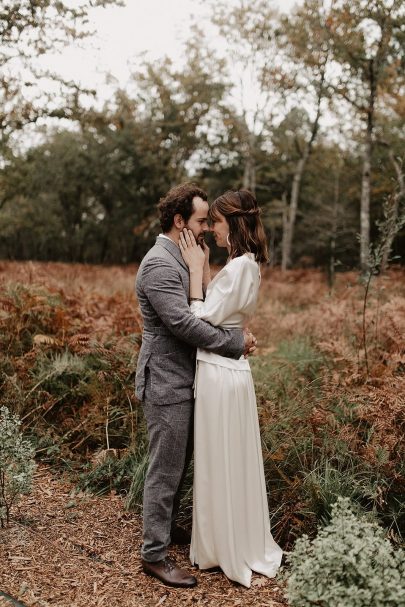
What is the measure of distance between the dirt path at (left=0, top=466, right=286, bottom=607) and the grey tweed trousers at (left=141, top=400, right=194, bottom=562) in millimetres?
265

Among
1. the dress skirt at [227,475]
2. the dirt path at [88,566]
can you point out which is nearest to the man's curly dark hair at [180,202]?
the dress skirt at [227,475]

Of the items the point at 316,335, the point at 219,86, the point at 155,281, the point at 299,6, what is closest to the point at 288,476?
the point at 155,281

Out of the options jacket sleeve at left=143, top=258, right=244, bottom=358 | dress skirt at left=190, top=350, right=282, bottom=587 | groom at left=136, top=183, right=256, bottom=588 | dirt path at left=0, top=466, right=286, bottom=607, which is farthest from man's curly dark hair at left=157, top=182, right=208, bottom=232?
dirt path at left=0, top=466, right=286, bottom=607

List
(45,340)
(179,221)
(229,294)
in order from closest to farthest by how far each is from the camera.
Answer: (229,294) → (179,221) → (45,340)

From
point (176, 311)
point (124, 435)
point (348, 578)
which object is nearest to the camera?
point (348, 578)

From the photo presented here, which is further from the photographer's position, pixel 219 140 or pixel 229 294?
pixel 219 140

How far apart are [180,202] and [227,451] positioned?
5.27ft

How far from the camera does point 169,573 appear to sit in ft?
11.5

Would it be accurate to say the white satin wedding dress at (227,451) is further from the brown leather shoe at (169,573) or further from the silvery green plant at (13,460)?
the silvery green plant at (13,460)

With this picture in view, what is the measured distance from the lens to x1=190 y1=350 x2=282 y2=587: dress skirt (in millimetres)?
3545

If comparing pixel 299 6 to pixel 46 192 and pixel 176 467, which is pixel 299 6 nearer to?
pixel 46 192

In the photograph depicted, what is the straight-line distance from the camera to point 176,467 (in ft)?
11.8

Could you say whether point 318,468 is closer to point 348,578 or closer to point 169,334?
point 348,578

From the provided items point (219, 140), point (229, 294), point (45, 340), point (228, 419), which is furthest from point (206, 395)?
point (219, 140)
